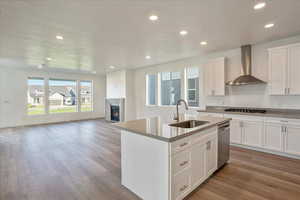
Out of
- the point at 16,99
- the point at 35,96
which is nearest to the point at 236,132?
the point at 35,96

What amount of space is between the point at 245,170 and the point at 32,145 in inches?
212

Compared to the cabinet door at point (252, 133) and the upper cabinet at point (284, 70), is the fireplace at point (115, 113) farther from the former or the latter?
the upper cabinet at point (284, 70)

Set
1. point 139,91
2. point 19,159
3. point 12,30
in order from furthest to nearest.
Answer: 1. point 139,91
2. point 19,159
3. point 12,30

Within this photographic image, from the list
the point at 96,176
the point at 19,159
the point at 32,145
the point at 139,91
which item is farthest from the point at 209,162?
the point at 139,91

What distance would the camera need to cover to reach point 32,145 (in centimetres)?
429

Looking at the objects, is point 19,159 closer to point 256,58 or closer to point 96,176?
point 96,176

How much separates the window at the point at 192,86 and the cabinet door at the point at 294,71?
8.22 ft

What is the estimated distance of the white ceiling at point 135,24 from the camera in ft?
7.33

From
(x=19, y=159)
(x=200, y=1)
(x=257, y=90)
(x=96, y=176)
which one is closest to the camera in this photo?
(x=200, y=1)

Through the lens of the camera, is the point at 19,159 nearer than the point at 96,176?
No

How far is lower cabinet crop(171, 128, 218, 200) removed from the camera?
1.78 meters

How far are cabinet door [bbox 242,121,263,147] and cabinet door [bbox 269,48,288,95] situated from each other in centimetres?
91

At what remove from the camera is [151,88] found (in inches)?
283

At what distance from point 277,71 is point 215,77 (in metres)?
1.46
